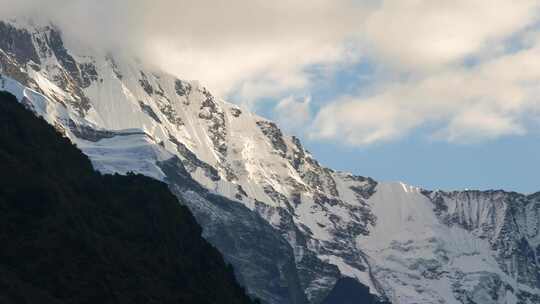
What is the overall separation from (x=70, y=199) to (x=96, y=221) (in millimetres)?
3897

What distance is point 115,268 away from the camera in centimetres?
18638

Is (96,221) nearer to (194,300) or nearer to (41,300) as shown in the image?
(194,300)

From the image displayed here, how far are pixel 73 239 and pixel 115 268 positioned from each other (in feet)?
17.3

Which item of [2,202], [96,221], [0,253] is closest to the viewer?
[0,253]

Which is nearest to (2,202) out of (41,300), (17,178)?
(17,178)

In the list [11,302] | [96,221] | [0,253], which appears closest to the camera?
[11,302]

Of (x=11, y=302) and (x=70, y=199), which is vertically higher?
(x=70, y=199)

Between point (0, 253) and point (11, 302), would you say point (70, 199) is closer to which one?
point (0, 253)

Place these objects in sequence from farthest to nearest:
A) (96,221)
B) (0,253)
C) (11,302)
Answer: (96,221) < (0,253) < (11,302)

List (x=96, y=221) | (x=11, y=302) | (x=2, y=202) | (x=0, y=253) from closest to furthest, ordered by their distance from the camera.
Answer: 1. (x=11, y=302)
2. (x=0, y=253)
3. (x=2, y=202)
4. (x=96, y=221)

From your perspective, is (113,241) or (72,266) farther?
(113,241)

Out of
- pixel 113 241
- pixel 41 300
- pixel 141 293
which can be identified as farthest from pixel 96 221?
pixel 41 300

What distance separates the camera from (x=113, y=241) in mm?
196500

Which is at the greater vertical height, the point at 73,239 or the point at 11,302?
the point at 73,239
